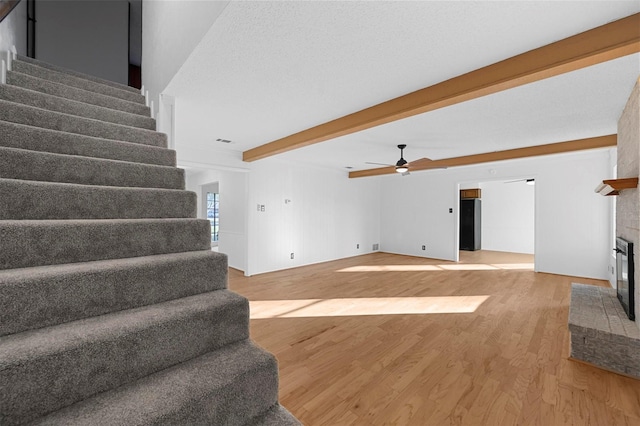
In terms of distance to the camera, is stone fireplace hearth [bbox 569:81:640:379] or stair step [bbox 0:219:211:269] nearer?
stair step [bbox 0:219:211:269]

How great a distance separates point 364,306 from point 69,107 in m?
3.89

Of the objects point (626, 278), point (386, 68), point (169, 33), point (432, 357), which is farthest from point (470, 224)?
point (169, 33)

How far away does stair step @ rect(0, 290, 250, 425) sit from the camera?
885mm

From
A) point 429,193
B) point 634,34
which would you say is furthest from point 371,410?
point 429,193

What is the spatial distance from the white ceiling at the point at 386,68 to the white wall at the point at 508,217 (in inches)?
218

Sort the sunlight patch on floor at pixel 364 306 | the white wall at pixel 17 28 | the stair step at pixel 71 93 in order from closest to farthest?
the stair step at pixel 71 93 < the white wall at pixel 17 28 < the sunlight patch on floor at pixel 364 306

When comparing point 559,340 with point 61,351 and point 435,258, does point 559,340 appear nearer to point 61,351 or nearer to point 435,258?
point 61,351

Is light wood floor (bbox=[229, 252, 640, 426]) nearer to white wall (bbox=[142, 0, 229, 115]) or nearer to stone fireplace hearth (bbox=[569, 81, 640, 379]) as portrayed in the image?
stone fireplace hearth (bbox=[569, 81, 640, 379])

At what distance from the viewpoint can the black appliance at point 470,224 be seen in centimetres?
941

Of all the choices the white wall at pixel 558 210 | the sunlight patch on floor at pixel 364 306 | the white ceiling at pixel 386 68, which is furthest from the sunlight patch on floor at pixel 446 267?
the white ceiling at pixel 386 68

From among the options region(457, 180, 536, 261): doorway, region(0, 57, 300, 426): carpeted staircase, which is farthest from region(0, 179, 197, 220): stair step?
region(457, 180, 536, 261): doorway

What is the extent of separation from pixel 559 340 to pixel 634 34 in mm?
2715

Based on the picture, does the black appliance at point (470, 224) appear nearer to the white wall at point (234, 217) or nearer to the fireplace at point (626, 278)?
the fireplace at point (626, 278)

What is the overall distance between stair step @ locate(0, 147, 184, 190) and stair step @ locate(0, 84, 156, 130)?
0.97 meters
